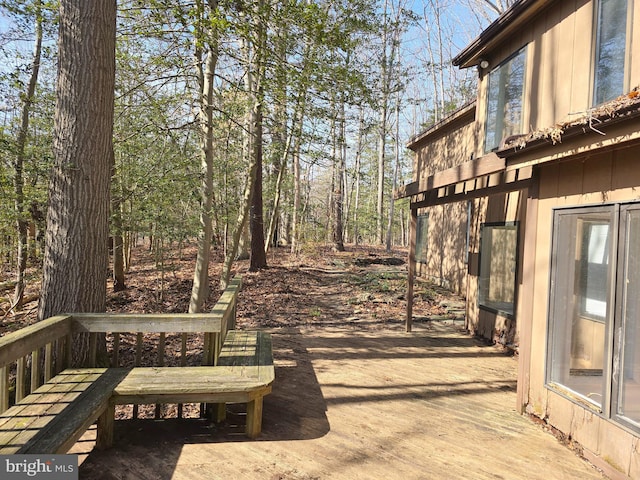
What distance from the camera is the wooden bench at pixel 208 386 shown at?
9.95ft

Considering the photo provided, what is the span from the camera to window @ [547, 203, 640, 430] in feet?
9.68

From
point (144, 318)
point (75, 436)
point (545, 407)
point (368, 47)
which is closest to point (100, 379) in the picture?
point (144, 318)

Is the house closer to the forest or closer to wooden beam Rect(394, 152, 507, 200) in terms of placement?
wooden beam Rect(394, 152, 507, 200)

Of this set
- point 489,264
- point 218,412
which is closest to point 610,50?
point 489,264

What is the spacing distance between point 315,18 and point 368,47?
13398 mm

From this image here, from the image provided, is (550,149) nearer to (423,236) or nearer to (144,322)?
(144,322)

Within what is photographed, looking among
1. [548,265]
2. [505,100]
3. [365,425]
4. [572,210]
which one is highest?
[505,100]

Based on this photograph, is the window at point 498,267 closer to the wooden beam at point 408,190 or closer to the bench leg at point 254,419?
the wooden beam at point 408,190

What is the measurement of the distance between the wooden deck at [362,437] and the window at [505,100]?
3.80m

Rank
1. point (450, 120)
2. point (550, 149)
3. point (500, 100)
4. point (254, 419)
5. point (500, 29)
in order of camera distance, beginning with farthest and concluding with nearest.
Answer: point (450, 120) → point (500, 100) → point (500, 29) → point (550, 149) → point (254, 419)

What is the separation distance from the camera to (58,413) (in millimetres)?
2611

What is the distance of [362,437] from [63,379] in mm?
2544

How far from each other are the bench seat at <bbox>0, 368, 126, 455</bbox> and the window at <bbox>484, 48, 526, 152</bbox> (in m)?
6.28

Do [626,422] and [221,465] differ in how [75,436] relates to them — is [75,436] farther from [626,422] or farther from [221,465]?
[626,422]
